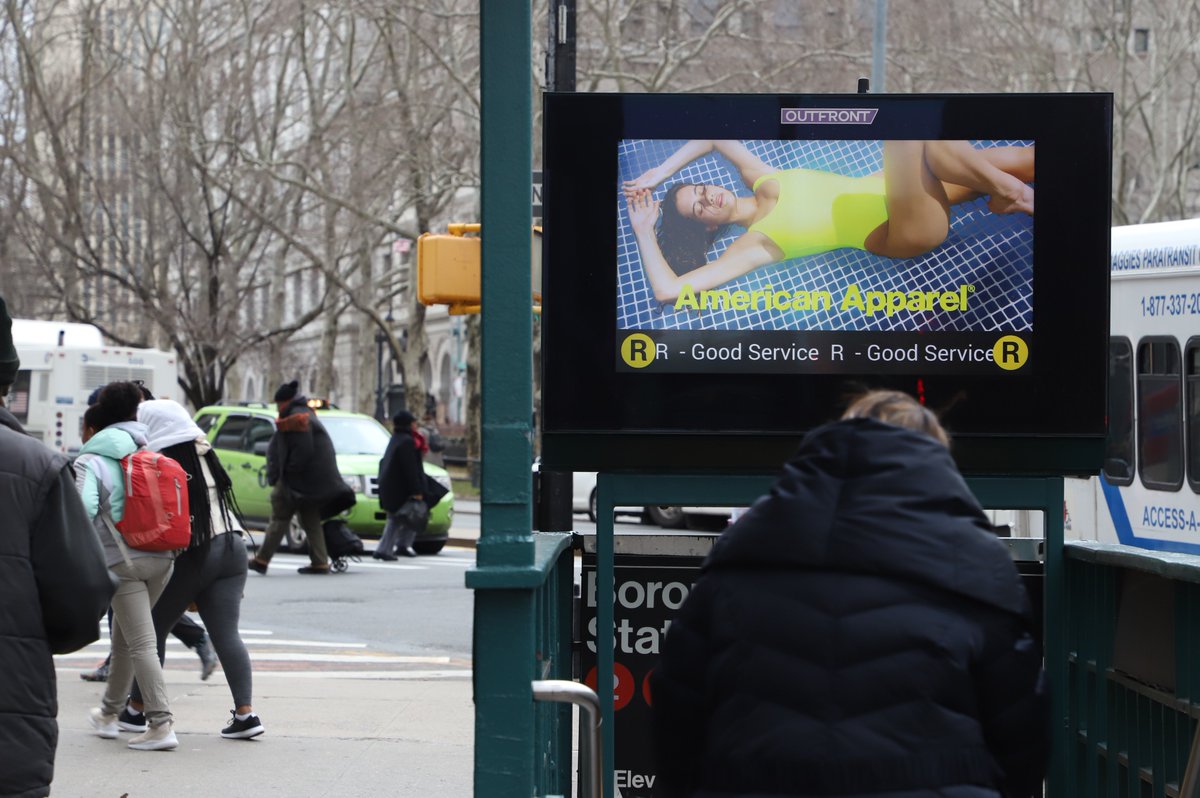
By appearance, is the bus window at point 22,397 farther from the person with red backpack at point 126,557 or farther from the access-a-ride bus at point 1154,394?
the person with red backpack at point 126,557

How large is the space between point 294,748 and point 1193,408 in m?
8.05

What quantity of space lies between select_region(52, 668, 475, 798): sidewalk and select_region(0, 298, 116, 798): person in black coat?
333 cm

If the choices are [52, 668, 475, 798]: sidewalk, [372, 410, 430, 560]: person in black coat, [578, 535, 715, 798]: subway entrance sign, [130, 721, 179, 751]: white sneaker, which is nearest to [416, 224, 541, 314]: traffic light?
[52, 668, 475, 798]: sidewalk

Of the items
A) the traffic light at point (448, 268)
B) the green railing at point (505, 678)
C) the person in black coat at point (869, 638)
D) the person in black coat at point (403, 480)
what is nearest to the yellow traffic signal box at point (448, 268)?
the traffic light at point (448, 268)

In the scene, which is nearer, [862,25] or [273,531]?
[273,531]

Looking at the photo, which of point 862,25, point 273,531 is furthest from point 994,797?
point 862,25

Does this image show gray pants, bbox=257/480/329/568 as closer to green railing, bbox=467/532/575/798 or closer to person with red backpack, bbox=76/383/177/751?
person with red backpack, bbox=76/383/177/751

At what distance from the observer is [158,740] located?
8297 millimetres

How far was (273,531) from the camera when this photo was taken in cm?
1791

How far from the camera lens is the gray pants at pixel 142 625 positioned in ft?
26.9

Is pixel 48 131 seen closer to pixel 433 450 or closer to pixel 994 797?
pixel 433 450

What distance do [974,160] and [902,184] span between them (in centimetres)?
22

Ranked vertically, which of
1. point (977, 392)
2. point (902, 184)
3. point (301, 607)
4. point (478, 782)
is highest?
point (902, 184)

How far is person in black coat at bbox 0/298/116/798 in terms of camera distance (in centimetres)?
392
